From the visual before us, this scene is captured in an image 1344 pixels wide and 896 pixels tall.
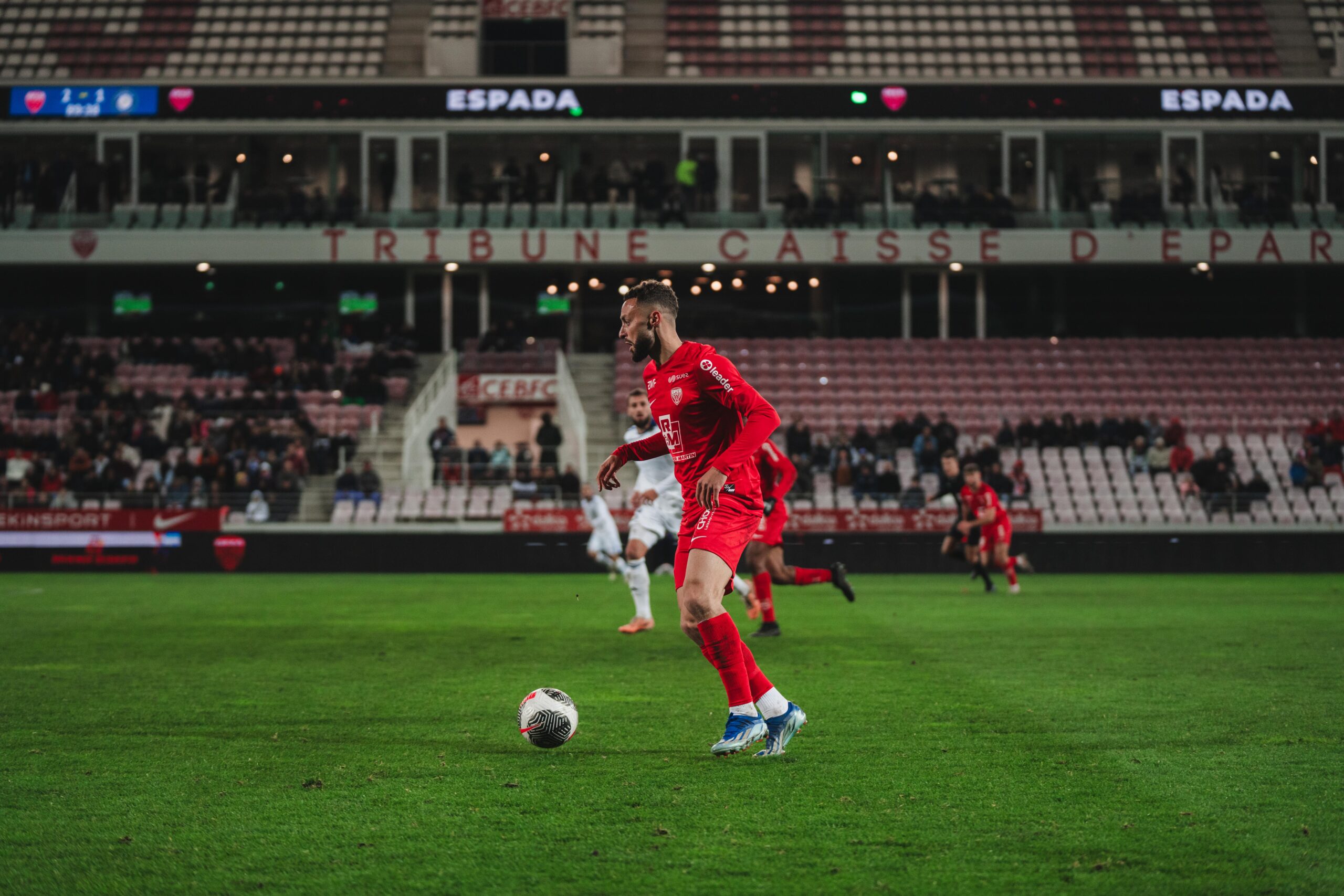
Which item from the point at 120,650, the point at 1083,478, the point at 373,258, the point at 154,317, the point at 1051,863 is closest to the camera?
the point at 1051,863

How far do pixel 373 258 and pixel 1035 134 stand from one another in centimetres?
1798

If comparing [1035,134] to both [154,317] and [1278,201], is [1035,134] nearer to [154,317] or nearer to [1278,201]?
[1278,201]

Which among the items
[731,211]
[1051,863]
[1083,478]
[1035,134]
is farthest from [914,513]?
[1051,863]

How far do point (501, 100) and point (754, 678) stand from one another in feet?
95.6

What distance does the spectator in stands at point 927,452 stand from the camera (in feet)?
85.5

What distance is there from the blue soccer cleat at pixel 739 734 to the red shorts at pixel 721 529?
66 centimetres

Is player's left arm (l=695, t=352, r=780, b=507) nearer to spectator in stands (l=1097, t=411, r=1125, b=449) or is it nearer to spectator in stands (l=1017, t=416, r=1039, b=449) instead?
spectator in stands (l=1017, t=416, r=1039, b=449)

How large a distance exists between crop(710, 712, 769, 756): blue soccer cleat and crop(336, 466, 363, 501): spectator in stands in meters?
19.1

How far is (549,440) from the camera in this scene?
84.6 ft

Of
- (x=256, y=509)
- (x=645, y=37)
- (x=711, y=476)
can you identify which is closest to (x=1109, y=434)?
(x=256, y=509)

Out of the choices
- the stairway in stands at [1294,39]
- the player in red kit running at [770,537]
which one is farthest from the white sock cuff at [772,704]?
the stairway in stands at [1294,39]

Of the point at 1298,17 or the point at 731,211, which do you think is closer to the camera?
the point at 731,211

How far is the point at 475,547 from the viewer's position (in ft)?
77.9

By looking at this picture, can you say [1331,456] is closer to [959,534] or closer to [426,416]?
[959,534]
